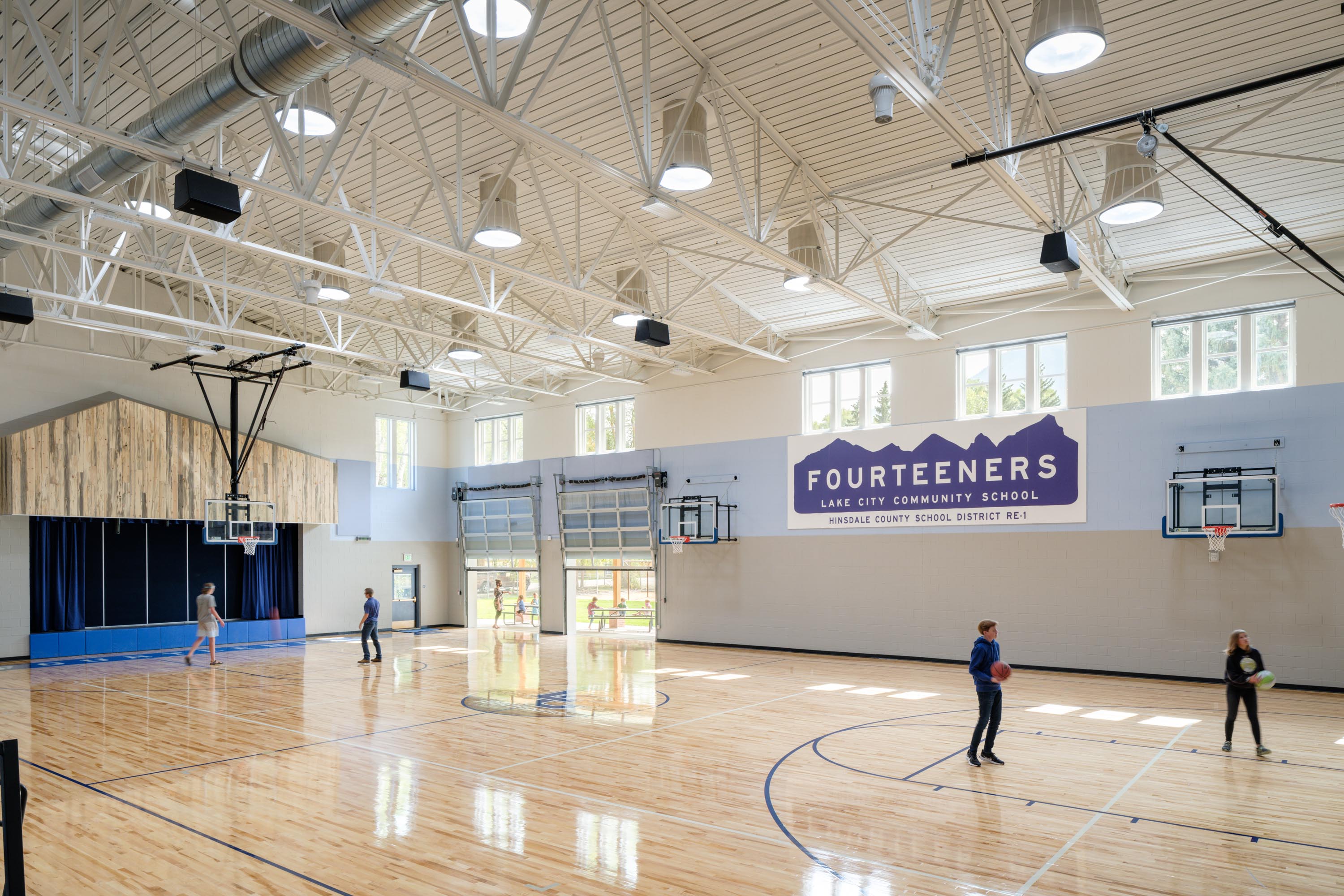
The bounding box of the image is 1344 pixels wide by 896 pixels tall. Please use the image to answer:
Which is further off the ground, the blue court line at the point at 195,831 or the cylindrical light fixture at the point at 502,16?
the cylindrical light fixture at the point at 502,16

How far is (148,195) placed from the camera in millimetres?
13742

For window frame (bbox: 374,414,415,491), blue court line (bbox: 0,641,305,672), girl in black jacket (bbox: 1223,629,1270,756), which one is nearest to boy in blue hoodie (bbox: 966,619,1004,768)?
girl in black jacket (bbox: 1223,629,1270,756)

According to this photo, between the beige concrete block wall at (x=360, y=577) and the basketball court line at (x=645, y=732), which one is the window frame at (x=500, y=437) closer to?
the beige concrete block wall at (x=360, y=577)

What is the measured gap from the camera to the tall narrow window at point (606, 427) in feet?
80.2

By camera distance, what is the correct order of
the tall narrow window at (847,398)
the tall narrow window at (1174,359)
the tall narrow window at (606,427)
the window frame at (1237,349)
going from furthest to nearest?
the tall narrow window at (606,427)
the tall narrow window at (847,398)
the tall narrow window at (1174,359)
the window frame at (1237,349)

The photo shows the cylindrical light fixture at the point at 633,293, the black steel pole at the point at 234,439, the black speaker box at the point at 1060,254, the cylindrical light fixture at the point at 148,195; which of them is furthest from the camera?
the black steel pole at the point at 234,439

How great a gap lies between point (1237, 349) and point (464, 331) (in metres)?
14.9

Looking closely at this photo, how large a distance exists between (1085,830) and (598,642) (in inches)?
656

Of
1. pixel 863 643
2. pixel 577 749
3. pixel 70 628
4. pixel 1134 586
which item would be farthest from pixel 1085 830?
pixel 70 628

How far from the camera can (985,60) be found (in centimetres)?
932

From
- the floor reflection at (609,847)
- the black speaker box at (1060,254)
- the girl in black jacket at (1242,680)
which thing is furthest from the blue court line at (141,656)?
the girl in black jacket at (1242,680)

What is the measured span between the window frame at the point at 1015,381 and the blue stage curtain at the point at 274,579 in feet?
59.0

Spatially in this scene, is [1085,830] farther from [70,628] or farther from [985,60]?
[70,628]

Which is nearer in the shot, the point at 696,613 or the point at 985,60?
the point at 985,60
